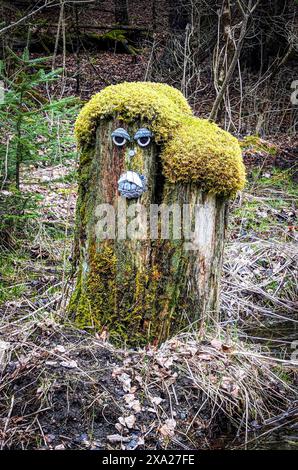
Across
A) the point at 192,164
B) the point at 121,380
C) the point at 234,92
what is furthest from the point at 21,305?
the point at 234,92

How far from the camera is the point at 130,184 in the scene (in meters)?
4.41

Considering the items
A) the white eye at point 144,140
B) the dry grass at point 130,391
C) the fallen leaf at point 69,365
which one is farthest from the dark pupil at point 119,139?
the fallen leaf at point 69,365

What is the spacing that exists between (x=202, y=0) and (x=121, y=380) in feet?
35.2

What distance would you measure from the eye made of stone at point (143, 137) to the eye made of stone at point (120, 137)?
0.07 meters

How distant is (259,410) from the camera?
421 centimetres

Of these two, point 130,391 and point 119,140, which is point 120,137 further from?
point 130,391

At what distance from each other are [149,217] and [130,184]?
10.7 inches

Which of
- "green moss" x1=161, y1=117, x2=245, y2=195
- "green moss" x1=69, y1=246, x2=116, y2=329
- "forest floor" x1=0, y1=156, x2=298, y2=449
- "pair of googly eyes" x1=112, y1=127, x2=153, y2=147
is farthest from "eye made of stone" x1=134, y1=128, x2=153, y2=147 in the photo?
"forest floor" x1=0, y1=156, x2=298, y2=449

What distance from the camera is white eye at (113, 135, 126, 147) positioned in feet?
14.6

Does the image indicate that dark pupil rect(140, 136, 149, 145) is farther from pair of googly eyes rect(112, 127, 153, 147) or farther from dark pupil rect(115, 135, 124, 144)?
dark pupil rect(115, 135, 124, 144)

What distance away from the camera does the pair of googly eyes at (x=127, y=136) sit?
442cm

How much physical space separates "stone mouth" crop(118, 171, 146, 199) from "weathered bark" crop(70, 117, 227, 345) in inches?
2.0

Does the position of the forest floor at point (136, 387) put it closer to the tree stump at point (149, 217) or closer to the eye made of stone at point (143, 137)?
the tree stump at point (149, 217)
